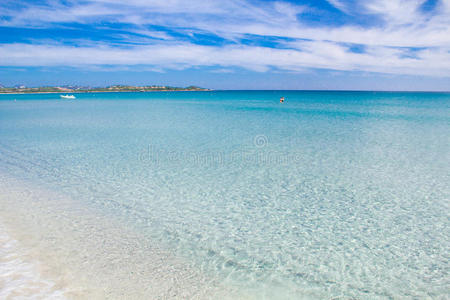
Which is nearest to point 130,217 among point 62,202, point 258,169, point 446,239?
point 62,202

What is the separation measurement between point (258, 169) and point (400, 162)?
22.2 feet

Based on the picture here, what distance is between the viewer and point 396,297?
198 inches

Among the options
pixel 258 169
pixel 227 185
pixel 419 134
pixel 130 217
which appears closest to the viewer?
pixel 130 217

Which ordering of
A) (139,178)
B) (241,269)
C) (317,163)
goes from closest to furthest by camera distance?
(241,269)
(139,178)
(317,163)

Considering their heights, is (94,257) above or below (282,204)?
below

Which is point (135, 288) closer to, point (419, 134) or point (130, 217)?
point (130, 217)

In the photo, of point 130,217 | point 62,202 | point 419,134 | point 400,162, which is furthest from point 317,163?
point 419,134

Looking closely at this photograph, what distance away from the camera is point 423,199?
9.24 meters

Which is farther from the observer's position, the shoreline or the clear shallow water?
the clear shallow water

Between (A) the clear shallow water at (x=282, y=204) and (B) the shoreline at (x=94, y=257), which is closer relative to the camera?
(B) the shoreline at (x=94, y=257)

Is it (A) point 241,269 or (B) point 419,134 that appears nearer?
(A) point 241,269

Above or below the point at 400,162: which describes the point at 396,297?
below

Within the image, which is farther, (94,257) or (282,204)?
(282,204)

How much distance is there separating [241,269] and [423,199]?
6774 millimetres
